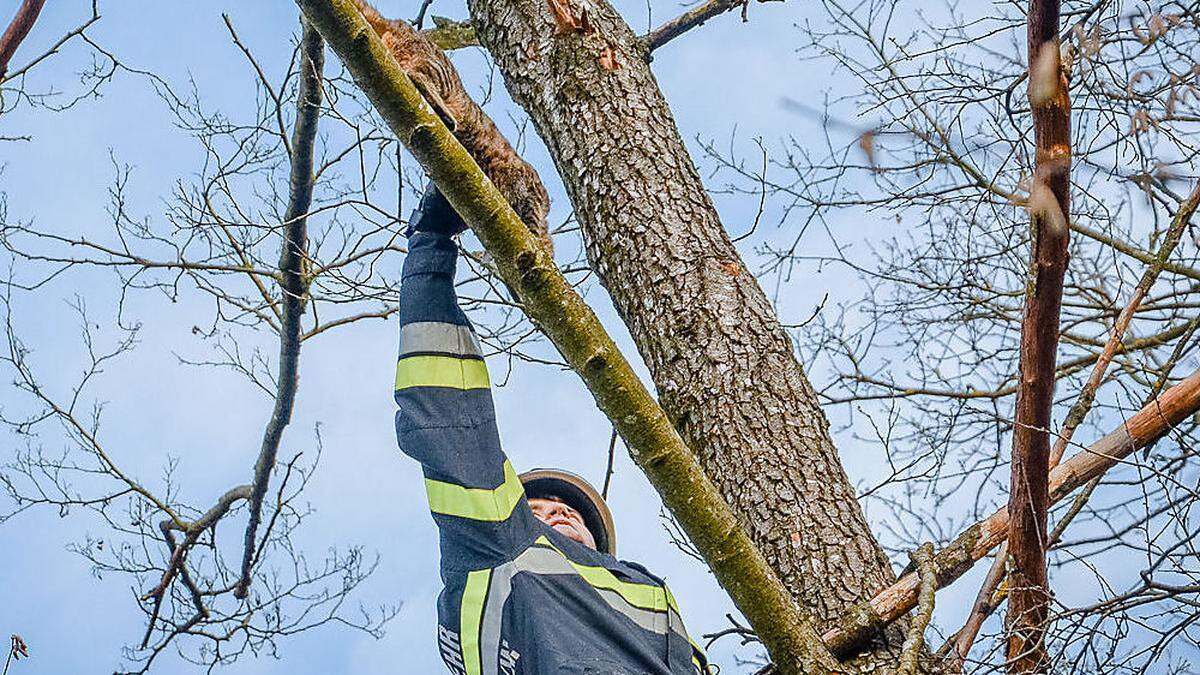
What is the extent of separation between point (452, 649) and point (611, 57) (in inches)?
60.6

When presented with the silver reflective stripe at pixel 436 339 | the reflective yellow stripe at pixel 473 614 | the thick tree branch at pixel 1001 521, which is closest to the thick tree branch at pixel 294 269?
the silver reflective stripe at pixel 436 339

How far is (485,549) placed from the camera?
240cm

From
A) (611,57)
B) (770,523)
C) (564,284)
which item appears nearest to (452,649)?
(770,523)

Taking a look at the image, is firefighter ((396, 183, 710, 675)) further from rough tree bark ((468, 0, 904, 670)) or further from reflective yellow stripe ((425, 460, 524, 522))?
rough tree bark ((468, 0, 904, 670))

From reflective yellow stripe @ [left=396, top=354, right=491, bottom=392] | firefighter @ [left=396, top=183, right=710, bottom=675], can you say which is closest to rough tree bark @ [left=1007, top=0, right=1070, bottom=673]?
firefighter @ [left=396, top=183, right=710, bottom=675]

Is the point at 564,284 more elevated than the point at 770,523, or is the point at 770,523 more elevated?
the point at 564,284

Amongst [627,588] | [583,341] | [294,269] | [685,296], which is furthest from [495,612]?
[294,269]

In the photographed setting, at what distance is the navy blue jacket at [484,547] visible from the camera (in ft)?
7.80

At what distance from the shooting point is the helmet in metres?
3.06

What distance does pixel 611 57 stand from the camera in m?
3.00

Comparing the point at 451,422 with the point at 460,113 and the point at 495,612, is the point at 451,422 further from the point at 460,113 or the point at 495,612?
the point at 460,113

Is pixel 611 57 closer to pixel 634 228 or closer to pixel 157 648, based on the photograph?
pixel 634 228

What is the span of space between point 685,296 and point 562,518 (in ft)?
2.28

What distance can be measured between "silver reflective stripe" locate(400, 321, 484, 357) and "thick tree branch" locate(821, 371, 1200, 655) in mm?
985
